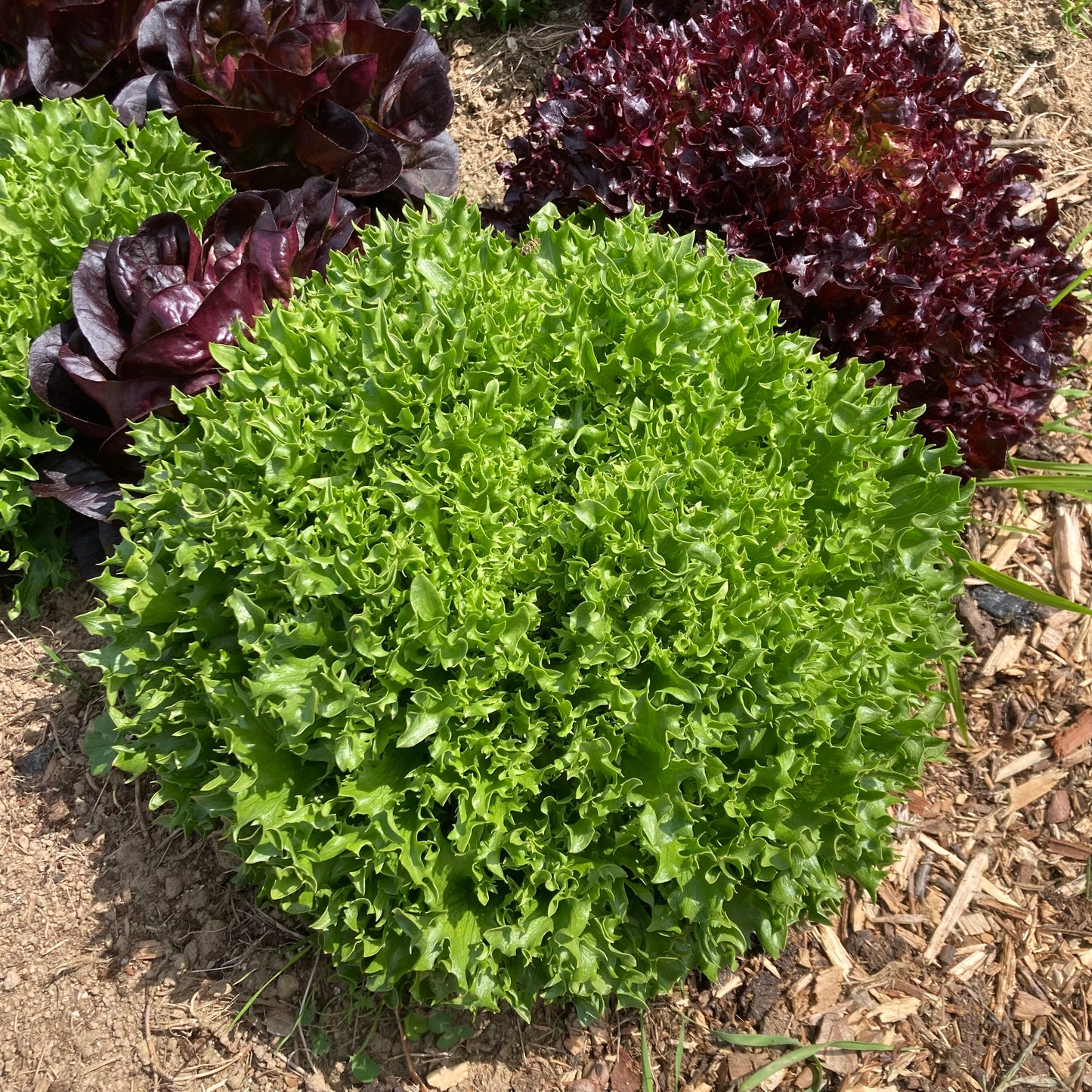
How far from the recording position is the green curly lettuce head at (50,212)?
11.9 ft

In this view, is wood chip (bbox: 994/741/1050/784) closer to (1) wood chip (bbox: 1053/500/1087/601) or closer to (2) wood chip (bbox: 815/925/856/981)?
(1) wood chip (bbox: 1053/500/1087/601)

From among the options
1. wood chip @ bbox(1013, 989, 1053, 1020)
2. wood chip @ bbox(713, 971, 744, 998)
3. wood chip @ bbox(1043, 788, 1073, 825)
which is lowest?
wood chip @ bbox(1013, 989, 1053, 1020)

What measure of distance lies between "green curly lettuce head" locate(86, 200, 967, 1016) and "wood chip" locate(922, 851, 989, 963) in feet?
3.09

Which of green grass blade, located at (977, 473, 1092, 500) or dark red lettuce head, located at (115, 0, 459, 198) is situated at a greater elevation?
dark red lettuce head, located at (115, 0, 459, 198)

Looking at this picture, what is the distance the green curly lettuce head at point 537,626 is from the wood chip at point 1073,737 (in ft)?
4.07

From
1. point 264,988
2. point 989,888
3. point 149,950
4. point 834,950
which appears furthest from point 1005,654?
point 149,950

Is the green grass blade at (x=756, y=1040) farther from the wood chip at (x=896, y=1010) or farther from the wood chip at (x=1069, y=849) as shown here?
the wood chip at (x=1069, y=849)

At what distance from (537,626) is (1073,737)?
260 centimetres

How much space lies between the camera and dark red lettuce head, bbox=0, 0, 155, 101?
431cm

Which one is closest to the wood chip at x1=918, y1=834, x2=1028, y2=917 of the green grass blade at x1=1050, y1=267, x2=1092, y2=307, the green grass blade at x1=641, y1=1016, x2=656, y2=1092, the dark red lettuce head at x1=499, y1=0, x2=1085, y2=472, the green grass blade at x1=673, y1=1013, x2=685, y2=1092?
the green grass blade at x1=673, y1=1013, x2=685, y2=1092

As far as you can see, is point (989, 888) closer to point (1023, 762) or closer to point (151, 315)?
point (1023, 762)

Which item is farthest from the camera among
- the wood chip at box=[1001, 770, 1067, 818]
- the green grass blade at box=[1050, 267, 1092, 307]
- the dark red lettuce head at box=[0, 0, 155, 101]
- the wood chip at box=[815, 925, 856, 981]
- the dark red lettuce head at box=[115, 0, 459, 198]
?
the dark red lettuce head at box=[0, 0, 155, 101]

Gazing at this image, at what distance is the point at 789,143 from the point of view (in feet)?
11.7

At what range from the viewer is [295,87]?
13.0ft
